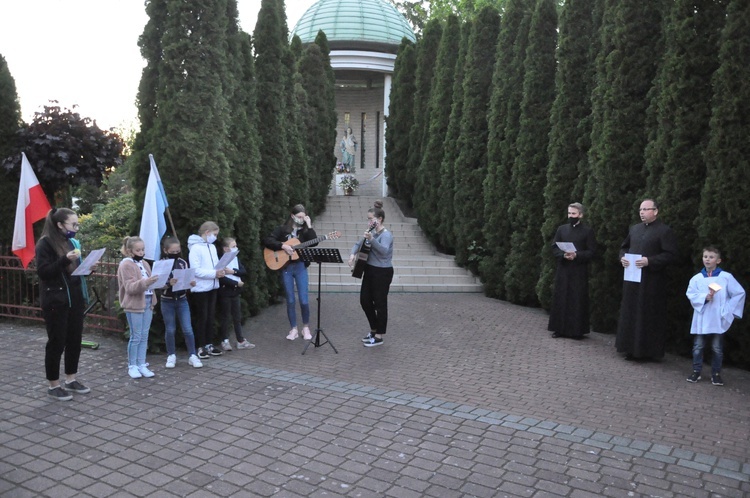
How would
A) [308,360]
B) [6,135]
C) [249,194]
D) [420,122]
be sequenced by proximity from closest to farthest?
[308,360], [249,194], [6,135], [420,122]

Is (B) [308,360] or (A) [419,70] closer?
(B) [308,360]

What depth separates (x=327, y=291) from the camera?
1358cm

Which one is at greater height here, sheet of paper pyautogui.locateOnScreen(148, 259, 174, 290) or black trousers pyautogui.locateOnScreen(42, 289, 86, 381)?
sheet of paper pyautogui.locateOnScreen(148, 259, 174, 290)

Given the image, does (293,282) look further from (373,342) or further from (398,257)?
(398,257)

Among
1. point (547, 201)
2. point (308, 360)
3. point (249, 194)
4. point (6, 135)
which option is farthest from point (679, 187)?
point (6, 135)

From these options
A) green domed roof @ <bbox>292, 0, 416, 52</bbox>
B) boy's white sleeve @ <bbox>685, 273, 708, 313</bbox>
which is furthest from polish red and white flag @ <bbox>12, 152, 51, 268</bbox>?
green domed roof @ <bbox>292, 0, 416, 52</bbox>

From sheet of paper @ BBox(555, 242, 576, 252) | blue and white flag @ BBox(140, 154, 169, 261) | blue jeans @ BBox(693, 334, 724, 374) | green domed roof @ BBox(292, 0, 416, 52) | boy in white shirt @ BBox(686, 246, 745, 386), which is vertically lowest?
blue jeans @ BBox(693, 334, 724, 374)

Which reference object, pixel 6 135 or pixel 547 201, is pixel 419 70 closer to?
pixel 547 201

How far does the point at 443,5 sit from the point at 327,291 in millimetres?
23742

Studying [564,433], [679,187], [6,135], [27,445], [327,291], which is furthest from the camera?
[327,291]

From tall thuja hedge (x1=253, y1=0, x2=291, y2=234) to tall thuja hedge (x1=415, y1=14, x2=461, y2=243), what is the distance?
18.2 feet

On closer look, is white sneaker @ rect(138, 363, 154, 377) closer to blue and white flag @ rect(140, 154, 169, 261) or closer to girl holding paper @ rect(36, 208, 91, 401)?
girl holding paper @ rect(36, 208, 91, 401)

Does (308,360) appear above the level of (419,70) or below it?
below

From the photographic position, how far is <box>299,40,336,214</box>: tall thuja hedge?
18188mm
